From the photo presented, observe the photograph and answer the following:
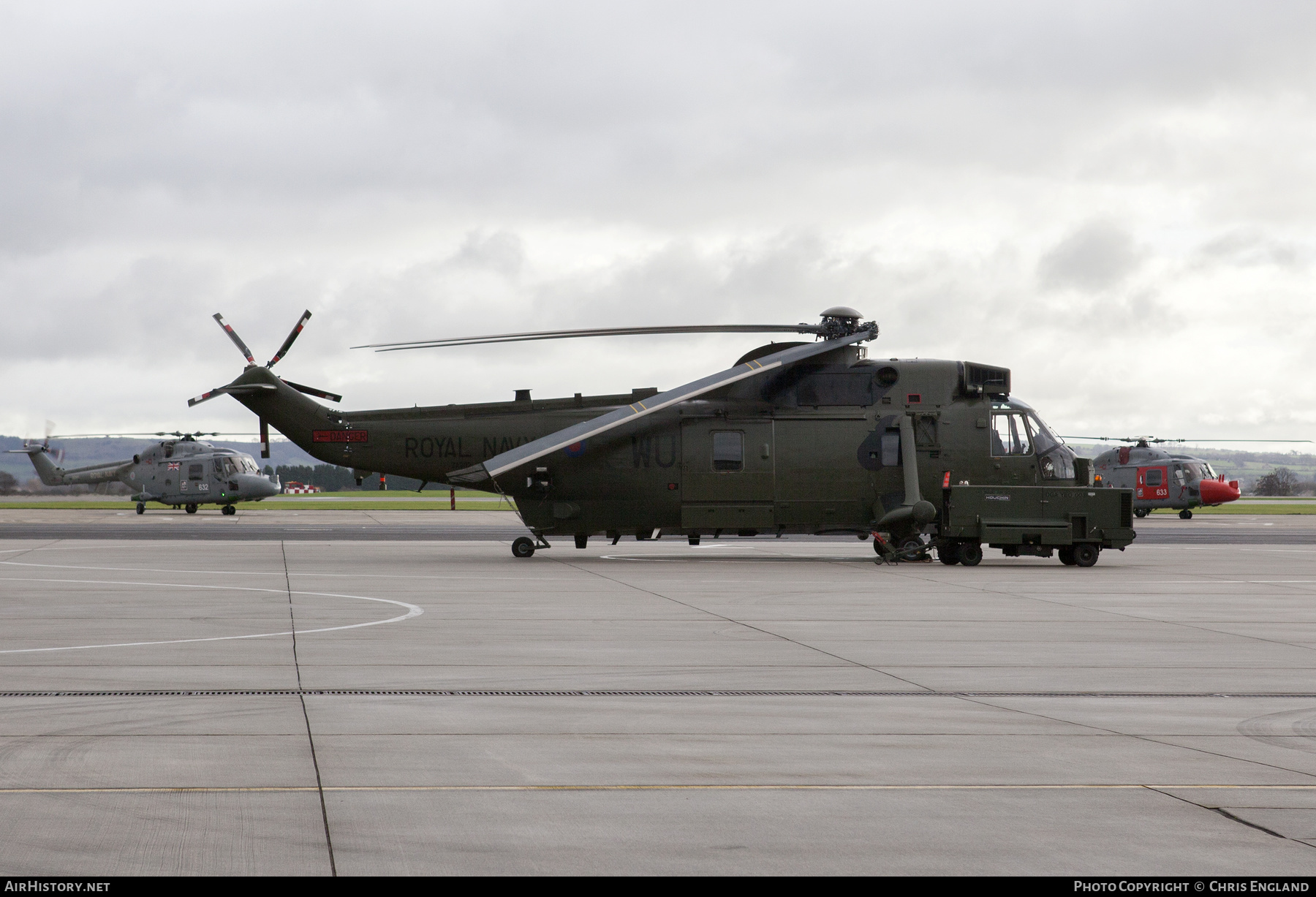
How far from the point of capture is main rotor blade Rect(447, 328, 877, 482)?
78.4 feet

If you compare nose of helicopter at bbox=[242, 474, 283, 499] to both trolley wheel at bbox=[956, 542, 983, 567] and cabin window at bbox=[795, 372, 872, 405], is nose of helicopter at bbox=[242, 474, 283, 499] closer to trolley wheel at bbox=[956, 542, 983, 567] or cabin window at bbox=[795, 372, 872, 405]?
cabin window at bbox=[795, 372, 872, 405]

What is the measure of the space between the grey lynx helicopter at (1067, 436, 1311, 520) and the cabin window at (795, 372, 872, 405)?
30071 millimetres

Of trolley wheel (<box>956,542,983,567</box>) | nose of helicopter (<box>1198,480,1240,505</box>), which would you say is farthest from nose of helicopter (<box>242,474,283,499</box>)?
nose of helicopter (<box>1198,480,1240,505</box>)

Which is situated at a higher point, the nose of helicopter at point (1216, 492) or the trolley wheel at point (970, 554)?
the nose of helicopter at point (1216, 492)

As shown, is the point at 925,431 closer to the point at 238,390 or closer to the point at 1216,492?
the point at 238,390

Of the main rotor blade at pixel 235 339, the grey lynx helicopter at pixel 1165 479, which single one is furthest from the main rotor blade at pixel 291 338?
the grey lynx helicopter at pixel 1165 479

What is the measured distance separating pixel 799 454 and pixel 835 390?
1548 mm

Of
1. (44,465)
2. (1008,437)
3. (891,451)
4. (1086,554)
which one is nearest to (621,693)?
(891,451)

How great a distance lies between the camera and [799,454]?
25016 millimetres

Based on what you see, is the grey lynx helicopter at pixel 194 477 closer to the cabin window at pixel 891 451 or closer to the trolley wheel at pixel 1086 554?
the cabin window at pixel 891 451

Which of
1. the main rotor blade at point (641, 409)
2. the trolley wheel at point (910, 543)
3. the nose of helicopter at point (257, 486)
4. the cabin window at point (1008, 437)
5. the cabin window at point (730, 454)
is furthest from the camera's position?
the nose of helicopter at point (257, 486)

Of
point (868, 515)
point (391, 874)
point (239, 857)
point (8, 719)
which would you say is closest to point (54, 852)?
point (239, 857)

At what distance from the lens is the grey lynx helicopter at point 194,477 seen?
52719 mm

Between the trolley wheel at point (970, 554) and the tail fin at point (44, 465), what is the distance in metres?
54.1
